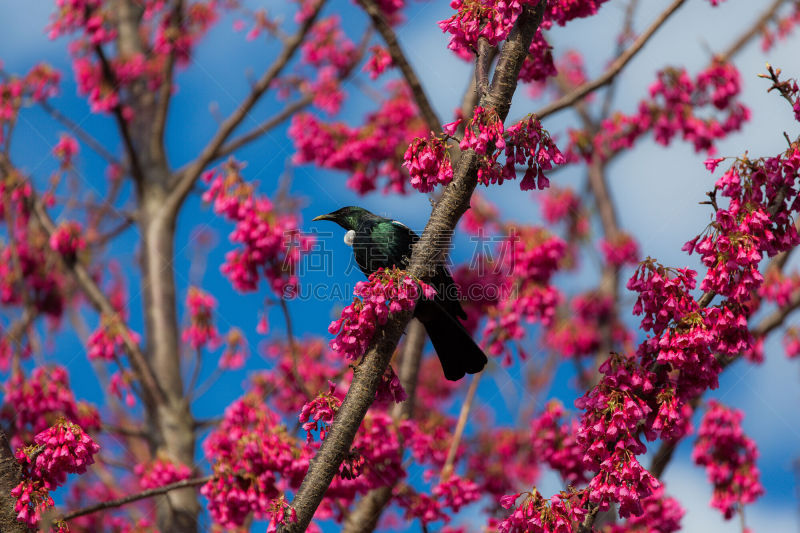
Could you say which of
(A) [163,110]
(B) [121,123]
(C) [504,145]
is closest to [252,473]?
(C) [504,145]

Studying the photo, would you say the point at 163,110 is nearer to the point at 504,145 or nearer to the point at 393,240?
the point at 393,240

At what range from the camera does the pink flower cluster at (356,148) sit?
660cm

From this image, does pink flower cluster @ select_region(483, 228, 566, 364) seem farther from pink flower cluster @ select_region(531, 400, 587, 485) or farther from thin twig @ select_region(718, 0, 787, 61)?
thin twig @ select_region(718, 0, 787, 61)

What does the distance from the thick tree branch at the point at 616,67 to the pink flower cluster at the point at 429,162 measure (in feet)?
5.50

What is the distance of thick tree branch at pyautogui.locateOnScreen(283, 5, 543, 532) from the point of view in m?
2.90

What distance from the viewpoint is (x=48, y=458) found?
3.04 meters

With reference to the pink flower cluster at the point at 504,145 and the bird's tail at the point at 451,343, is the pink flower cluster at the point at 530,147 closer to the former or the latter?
the pink flower cluster at the point at 504,145

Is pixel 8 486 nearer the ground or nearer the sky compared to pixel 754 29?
nearer the ground

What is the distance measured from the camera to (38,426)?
517cm

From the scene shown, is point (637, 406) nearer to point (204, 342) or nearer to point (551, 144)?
point (551, 144)

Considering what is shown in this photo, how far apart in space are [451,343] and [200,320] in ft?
8.67

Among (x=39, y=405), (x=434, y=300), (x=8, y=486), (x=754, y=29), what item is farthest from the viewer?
(x=754, y=29)

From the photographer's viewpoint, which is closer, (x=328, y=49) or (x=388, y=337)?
(x=388, y=337)

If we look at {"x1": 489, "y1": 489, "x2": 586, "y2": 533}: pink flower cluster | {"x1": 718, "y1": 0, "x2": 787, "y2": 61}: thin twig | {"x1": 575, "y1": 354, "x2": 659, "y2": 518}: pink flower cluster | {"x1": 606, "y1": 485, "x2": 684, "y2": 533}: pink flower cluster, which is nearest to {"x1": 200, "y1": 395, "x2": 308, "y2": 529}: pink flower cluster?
{"x1": 489, "y1": 489, "x2": 586, "y2": 533}: pink flower cluster
